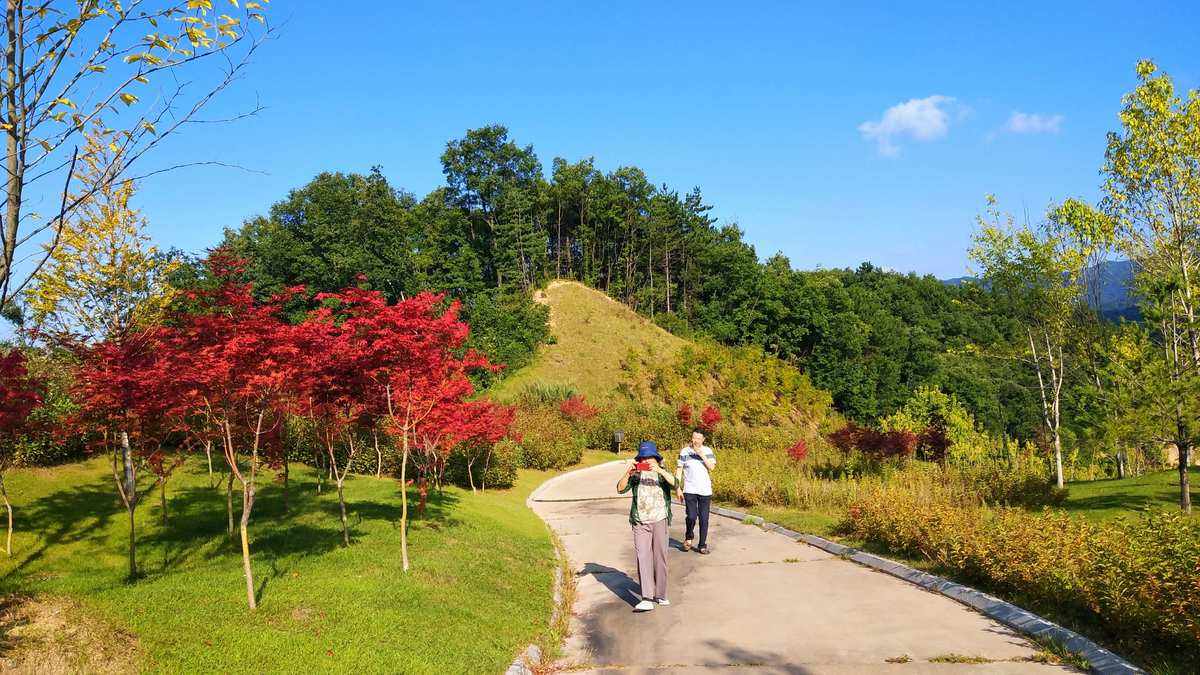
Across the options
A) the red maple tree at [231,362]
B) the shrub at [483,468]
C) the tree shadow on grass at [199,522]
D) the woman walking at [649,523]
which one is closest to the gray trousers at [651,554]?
the woman walking at [649,523]

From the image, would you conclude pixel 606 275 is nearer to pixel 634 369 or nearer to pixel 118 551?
pixel 634 369

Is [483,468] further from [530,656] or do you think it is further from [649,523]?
[530,656]

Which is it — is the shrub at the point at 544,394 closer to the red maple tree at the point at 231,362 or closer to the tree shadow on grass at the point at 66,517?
the tree shadow on grass at the point at 66,517

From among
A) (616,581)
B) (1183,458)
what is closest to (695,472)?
(616,581)

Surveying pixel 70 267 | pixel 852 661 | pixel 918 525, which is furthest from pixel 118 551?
pixel 918 525

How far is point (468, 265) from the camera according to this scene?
178 feet

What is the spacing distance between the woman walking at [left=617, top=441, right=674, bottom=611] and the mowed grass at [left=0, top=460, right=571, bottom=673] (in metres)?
1.24

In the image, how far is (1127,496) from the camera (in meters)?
13.6

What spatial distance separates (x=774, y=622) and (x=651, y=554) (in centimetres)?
158

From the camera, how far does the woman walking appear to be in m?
7.42

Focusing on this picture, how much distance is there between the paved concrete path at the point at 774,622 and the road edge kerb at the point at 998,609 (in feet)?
0.44

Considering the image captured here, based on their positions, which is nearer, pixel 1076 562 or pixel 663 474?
pixel 1076 562

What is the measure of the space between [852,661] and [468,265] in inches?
2028

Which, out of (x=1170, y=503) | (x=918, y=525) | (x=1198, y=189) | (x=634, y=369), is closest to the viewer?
(x=918, y=525)
